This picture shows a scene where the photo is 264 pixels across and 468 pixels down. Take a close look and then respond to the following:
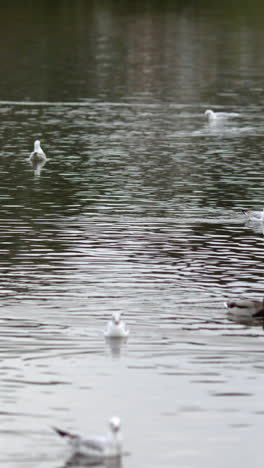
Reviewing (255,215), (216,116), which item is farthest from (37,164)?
(216,116)

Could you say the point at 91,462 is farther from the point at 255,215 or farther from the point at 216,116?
the point at 216,116

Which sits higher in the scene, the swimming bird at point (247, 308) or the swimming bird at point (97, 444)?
the swimming bird at point (247, 308)

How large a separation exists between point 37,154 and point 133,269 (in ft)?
58.5

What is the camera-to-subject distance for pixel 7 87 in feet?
235

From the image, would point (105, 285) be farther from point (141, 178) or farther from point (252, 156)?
point (252, 156)

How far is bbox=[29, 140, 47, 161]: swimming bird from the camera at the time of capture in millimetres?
45478

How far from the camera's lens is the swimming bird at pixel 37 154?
149 feet

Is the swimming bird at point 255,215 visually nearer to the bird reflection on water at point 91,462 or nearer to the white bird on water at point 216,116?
the bird reflection on water at point 91,462

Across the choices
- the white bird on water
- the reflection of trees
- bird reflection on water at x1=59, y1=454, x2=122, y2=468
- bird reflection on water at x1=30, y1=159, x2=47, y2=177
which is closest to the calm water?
bird reflection on water at x1=59, y1=454, x2=122, y2=468

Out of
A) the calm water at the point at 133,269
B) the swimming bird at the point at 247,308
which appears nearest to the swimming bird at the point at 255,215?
the calm water at the point at 133,269

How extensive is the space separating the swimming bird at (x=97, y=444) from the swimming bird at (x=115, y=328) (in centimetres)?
500

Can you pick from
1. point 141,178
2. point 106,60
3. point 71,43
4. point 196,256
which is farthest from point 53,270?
point 71,43

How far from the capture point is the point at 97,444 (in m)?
17.3

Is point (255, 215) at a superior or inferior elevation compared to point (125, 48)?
inferior
